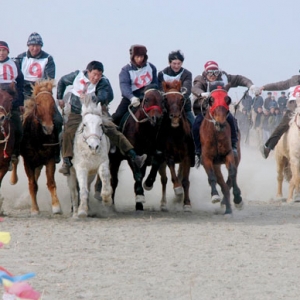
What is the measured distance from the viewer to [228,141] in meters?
10.9

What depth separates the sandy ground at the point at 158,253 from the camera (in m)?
5.61

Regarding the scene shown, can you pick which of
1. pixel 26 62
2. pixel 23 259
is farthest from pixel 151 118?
pixel 23 259

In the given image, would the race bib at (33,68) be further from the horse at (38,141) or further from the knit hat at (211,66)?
the knit hat at (211,66)

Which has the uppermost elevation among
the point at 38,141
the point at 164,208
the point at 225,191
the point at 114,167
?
the point at 38,141

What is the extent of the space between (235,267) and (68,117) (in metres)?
4.90

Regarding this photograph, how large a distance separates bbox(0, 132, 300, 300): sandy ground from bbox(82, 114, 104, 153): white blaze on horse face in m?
1.05

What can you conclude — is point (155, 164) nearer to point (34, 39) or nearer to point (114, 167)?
point (114, 167)

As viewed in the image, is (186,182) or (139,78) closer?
(139,78)

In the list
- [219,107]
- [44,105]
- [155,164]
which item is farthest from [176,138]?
[44,105]

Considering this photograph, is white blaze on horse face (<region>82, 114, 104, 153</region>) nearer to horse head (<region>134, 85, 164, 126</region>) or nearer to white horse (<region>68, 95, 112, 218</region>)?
white horse (<region>68, 95, 112, 218</region>)

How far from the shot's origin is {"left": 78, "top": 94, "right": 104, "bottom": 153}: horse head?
32.1ft

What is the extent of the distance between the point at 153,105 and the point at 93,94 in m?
0.98

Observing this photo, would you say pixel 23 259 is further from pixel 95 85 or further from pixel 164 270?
pixel 95 85

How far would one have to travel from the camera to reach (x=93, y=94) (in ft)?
34.0
